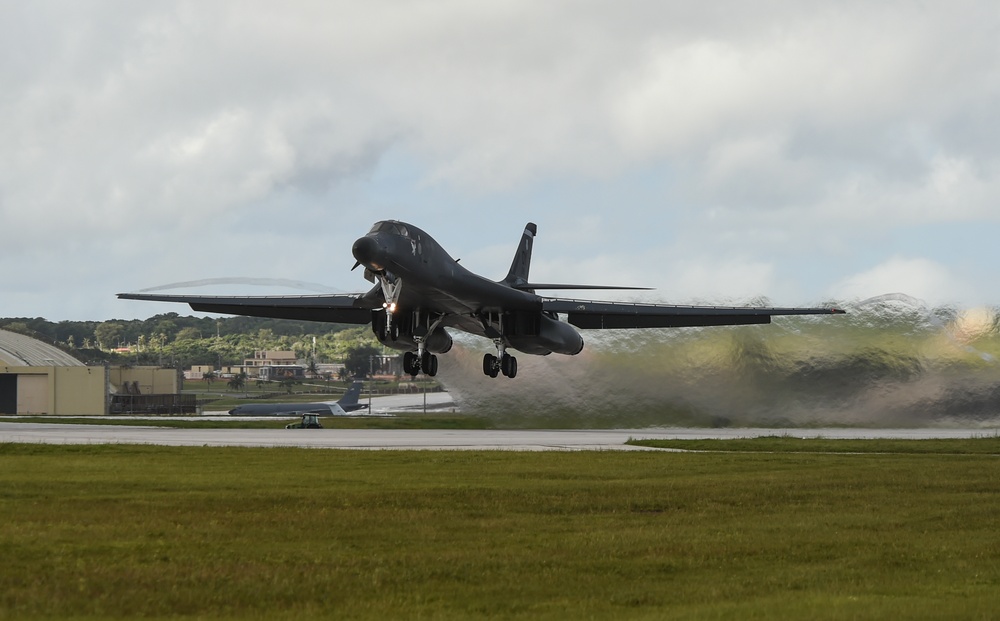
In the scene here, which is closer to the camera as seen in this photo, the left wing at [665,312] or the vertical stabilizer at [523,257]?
the left wing at [665,312]

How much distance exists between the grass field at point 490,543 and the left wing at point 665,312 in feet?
54.1

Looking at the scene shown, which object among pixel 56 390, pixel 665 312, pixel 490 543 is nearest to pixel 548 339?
pixel 665 312

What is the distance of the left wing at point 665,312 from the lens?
44.3 m

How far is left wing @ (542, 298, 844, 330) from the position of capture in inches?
1745

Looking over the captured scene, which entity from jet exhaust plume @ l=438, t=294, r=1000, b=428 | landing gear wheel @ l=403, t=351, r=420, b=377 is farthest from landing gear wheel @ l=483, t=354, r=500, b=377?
jet exhaust plume @ l=438, t=294, r=1000, b=428

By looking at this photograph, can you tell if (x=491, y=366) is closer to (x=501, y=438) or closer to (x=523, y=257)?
(x=501, y=438)

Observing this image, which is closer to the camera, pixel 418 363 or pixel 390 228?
pixel 390 228

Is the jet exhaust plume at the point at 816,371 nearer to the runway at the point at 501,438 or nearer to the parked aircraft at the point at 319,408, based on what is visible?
the runway at the point at 501,438

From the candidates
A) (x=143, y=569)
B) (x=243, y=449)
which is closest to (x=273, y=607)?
(x=143, y=569)

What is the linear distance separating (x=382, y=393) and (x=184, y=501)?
14823cm

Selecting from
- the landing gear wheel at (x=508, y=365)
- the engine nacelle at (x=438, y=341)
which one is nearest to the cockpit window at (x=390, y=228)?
the engine nacelle at (x=438, y=341)

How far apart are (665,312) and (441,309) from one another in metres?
10.9

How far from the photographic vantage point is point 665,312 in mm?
45812

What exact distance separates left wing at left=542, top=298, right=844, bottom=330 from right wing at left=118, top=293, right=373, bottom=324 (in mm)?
7743
